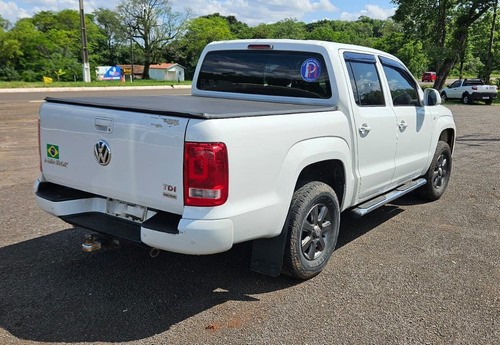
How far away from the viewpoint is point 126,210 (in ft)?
11.2

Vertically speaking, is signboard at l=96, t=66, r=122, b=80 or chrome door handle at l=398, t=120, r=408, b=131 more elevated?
chrome door handle at l=398, t=120, r=408, b=131

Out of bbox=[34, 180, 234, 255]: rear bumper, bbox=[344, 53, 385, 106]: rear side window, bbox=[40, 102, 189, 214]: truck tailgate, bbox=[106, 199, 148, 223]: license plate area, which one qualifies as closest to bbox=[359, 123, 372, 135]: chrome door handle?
bbox=[344, 53, 385, 106]: rear side window

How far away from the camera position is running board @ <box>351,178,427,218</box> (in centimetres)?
444

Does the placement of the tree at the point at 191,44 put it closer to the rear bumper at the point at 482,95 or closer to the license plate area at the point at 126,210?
the rear bumper at the point at 482,95

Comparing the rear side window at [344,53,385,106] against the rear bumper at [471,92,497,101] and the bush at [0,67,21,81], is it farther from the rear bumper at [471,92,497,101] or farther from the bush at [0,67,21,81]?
the bush at [0,67,21,81]

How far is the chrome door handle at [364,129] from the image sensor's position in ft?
14.0

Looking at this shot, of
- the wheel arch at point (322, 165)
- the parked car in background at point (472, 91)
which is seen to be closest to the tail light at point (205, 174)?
the wheel arch at point (322, 165)

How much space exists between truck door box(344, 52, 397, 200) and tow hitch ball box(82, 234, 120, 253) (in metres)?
2.29

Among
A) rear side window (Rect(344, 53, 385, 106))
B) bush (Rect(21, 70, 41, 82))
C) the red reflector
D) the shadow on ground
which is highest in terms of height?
the red reflector

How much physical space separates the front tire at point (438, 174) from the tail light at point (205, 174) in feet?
13.4

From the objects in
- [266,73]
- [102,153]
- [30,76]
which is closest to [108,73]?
[30,76]

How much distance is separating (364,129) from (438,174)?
277cm

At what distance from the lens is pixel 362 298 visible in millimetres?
3650

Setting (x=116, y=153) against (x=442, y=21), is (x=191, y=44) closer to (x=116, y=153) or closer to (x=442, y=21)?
(x=442, y=21)
